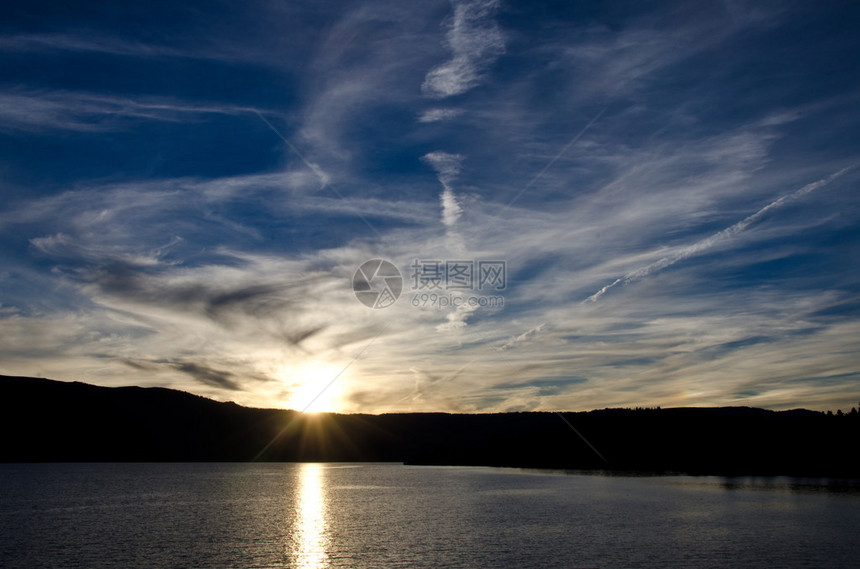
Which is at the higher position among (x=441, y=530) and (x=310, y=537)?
(x=310, y=537)

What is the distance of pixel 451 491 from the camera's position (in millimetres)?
146000

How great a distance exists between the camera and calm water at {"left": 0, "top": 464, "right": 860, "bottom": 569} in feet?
184

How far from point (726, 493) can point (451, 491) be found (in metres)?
62.5

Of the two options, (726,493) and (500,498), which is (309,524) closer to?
(500,498)

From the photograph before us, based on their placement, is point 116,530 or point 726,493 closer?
point 116,530

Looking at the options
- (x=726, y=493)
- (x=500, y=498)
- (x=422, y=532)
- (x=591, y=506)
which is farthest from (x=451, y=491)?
(x=422, y=532)

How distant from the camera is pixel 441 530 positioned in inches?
2975

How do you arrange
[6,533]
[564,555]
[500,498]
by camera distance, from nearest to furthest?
[564,555] → [6,533] → [500,498]

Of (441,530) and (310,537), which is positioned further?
(441,530)

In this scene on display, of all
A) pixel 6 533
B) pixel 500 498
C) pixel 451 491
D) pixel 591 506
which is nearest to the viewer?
pixel 6 533

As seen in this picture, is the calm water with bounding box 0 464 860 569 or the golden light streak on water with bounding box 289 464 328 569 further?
the golden light streak on water with bounding box 289 464 328 569

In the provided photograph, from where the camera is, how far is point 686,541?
6588 centimetres

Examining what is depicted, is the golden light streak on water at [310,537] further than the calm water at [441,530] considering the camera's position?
Yes

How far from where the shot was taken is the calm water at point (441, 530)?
56.1m
